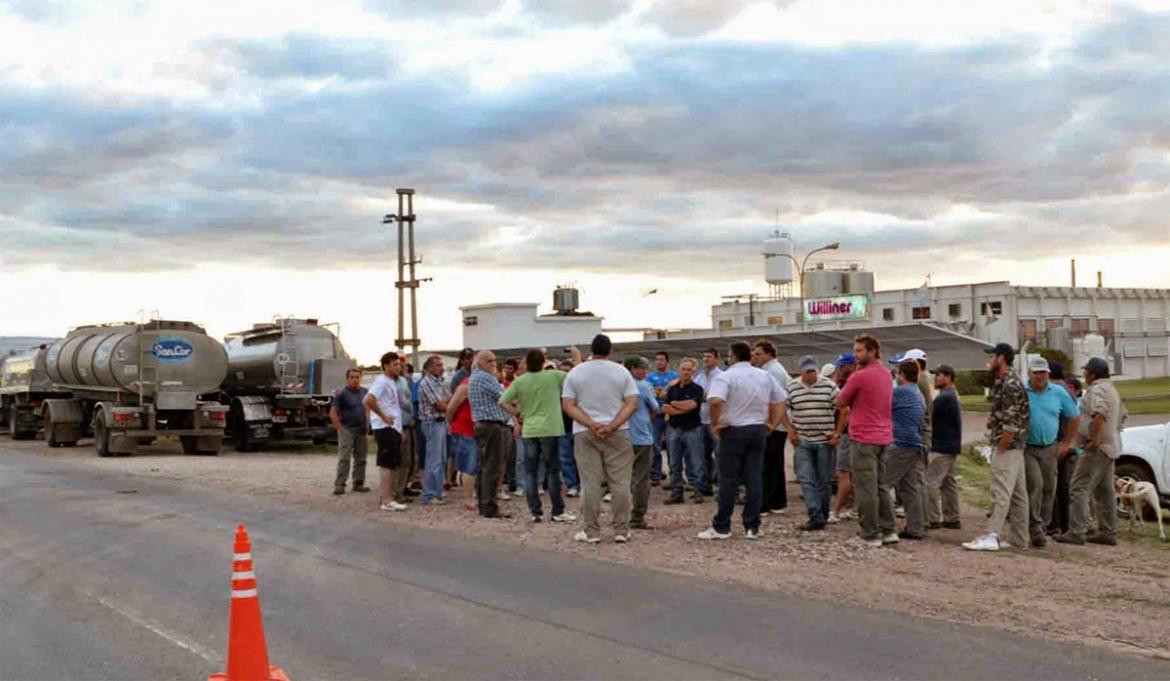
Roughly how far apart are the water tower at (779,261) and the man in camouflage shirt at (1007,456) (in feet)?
272

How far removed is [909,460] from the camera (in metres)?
11.4

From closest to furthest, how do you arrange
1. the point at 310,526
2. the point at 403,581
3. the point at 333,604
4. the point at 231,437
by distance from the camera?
the point at 333,604 → the point at 403,581 → the point at 310,526 → the point at 231,437

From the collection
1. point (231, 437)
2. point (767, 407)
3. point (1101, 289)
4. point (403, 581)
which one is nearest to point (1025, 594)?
point (767, 407)

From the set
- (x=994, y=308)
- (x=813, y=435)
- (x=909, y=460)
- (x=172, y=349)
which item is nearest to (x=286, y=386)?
(x=172, y=349)

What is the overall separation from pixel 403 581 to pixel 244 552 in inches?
117

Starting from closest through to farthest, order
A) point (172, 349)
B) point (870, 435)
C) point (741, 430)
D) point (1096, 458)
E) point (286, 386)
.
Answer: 1. point (870, 435)
2. point (741, 430)
3. point (1096, 458)
4. point (172, 349)
5. point (286, 386)

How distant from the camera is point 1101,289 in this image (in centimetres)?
9081

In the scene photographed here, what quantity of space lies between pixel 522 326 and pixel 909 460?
63.7 m

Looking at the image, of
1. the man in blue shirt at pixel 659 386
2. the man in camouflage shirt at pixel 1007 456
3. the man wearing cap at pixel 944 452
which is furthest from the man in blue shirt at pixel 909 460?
the man in blue shirt at pixel 659 386

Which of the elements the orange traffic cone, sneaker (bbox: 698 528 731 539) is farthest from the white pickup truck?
the orange traffic cone

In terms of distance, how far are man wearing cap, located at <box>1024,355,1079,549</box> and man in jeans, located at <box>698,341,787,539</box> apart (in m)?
2.34

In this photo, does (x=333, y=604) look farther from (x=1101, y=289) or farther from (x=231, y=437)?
(x=1101, y=289)

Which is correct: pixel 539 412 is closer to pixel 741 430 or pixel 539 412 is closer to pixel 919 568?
pixel 741 430

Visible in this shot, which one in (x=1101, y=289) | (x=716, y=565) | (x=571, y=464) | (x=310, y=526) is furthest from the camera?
(x=1101, y=289)
